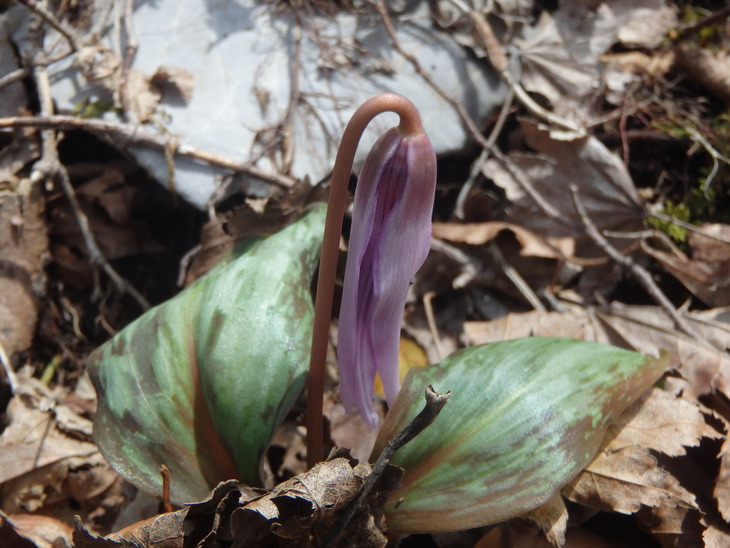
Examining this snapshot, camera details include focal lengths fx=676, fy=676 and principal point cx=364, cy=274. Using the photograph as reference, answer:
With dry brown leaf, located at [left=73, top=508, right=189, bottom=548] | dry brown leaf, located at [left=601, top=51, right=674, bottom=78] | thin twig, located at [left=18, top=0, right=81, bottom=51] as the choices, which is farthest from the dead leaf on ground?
dry brown leaf, located at [left=601, top=51, right=674, bottom=78]

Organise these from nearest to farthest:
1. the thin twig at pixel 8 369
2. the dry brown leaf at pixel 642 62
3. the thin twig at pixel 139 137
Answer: the thin twig at pixel 8 369, the thin twig at pixel 139 137, the dry brown leaf at pixel 642 62

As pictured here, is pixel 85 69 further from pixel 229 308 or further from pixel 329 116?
pixel 229 308

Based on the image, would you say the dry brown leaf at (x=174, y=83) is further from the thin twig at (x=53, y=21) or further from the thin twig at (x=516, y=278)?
the thin twig at (x=516, y=278)

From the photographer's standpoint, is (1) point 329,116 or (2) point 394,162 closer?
(2) point 394,162

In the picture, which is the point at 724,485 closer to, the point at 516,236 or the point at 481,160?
the point at 516,236

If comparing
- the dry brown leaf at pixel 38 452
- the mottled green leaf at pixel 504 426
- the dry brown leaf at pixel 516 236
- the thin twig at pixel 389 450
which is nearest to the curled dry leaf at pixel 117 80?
the dry brown leaf at pixel 38 452

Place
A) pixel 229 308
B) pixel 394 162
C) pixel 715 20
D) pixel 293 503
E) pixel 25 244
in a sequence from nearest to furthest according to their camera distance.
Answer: pixel 394 162, pixel 293 503, pixel 229 308, pixel 25 244, pixel 715 20

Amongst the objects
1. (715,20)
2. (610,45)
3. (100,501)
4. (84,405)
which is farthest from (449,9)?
(100,501)
